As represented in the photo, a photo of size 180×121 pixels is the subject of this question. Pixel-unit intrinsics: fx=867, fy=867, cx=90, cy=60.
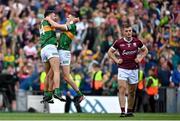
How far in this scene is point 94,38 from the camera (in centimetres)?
3416

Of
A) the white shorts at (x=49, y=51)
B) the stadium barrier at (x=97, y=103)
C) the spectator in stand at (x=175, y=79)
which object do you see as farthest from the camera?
the spectator in stand at (x=175, y=79)

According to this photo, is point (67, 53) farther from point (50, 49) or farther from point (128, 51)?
point (128, 51)

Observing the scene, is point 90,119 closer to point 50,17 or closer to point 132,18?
point 50,17

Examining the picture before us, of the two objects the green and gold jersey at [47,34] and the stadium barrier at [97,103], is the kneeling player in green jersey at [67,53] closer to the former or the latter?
the green and gold jersey at [47,34]

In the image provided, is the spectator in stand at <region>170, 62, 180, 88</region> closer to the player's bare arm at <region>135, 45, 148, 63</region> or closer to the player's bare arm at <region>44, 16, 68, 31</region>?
the player's bare arm at <region>135, 45, 148, 63</region>

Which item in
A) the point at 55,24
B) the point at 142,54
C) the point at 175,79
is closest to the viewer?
the point at 55,24

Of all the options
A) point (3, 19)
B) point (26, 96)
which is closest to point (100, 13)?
point (3, 19)

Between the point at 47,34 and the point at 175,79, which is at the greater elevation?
the point at 47,34

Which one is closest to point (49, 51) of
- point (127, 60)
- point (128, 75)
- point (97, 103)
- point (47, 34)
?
point (47, 34)

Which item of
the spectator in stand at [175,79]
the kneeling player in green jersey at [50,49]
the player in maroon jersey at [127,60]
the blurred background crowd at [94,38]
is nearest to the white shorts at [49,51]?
the kneeling player in green jersey at [50,49]

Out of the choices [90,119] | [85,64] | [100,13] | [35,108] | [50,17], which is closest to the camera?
[90,119]

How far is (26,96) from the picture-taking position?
99.6 ft

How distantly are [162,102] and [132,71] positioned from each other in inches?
294

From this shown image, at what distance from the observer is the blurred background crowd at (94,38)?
3109 cm
